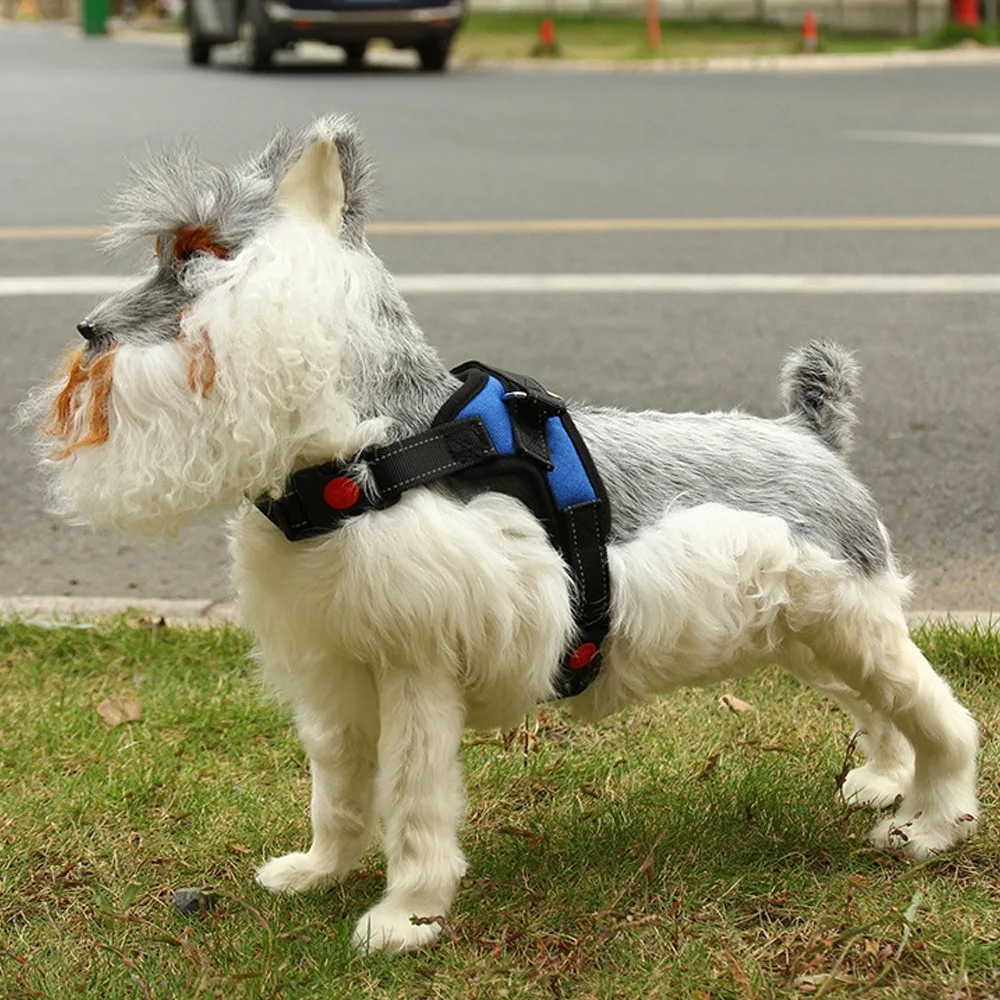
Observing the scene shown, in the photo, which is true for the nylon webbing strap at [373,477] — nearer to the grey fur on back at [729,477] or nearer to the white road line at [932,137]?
the grey fur on back at [729,477]

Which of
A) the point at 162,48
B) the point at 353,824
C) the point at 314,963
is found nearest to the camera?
the point at 314,963

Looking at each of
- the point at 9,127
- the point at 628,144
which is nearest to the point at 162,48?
the point at 9,127

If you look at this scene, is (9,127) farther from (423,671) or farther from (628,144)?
(423,671)

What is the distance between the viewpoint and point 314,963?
8.86 ft

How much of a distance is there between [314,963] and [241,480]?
0.85 metres

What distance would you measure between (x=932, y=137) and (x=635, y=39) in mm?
13136

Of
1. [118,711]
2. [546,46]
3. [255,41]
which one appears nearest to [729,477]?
[118,711]

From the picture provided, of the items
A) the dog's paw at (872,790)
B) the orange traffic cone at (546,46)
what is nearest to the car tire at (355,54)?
the orange traffic cone at (546,46)

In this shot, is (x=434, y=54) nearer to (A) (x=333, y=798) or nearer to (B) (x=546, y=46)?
(B) (x=546, y=46)

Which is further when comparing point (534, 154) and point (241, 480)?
point (534, 154)

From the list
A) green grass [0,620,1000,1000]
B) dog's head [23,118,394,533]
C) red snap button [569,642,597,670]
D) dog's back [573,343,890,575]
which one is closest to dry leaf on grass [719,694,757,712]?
green grass [0,620,1000,1000]

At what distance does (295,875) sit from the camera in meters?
3.00

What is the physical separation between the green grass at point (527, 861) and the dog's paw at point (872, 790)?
0.05m

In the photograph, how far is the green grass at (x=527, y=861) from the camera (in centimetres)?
264
